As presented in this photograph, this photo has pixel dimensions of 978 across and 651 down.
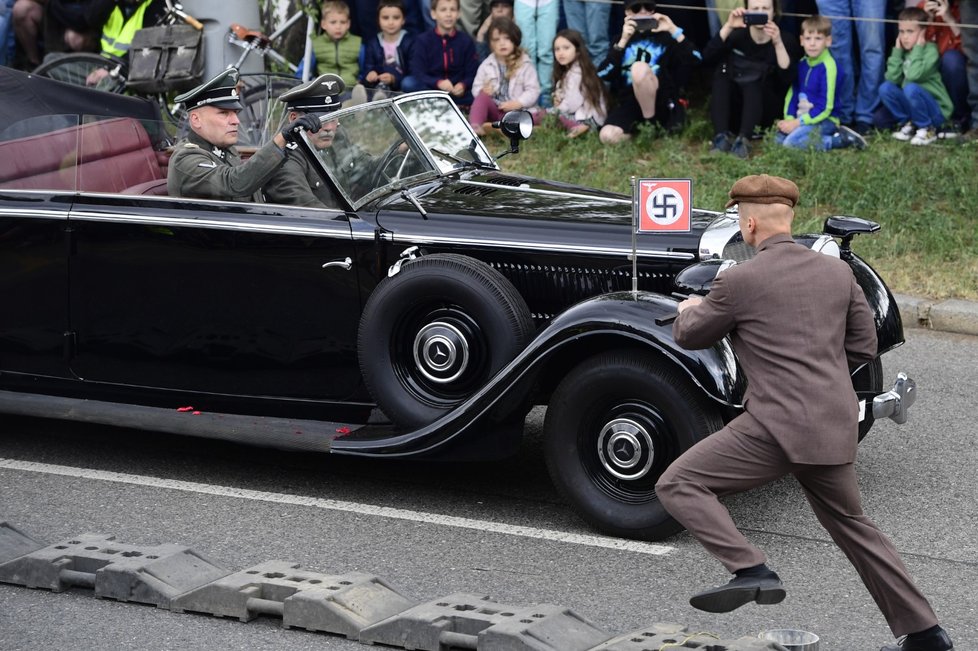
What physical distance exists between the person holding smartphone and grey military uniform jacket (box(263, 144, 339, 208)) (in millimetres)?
5956

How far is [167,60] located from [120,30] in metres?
1.22

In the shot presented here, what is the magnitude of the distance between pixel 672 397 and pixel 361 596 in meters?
1.44

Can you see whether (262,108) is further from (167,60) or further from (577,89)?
(167,60)

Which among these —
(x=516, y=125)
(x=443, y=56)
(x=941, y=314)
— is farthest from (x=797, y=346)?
(x=443, y=56)

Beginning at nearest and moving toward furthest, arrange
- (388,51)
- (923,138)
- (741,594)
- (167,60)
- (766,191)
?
(741,594) → (766,191) → (923,138) → (388,51) → (167,60)

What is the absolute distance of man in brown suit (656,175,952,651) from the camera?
4.33 m

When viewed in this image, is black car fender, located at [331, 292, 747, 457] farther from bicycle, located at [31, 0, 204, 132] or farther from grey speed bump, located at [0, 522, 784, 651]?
bicycle, located at [31, 0, 204, 132]

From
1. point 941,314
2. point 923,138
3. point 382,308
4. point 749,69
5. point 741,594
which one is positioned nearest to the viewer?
point 741,594

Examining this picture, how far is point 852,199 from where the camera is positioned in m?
10.9

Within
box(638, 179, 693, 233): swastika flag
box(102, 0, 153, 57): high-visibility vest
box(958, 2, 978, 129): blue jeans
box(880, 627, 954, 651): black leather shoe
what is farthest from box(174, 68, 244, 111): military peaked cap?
box(102, 0, 153, 57): high-visibility vest

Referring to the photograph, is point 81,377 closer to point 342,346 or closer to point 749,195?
point 342,346

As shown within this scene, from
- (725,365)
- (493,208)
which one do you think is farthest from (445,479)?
(725,365)

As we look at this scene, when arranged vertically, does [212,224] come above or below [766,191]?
below

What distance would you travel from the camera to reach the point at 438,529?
5.87 meters
